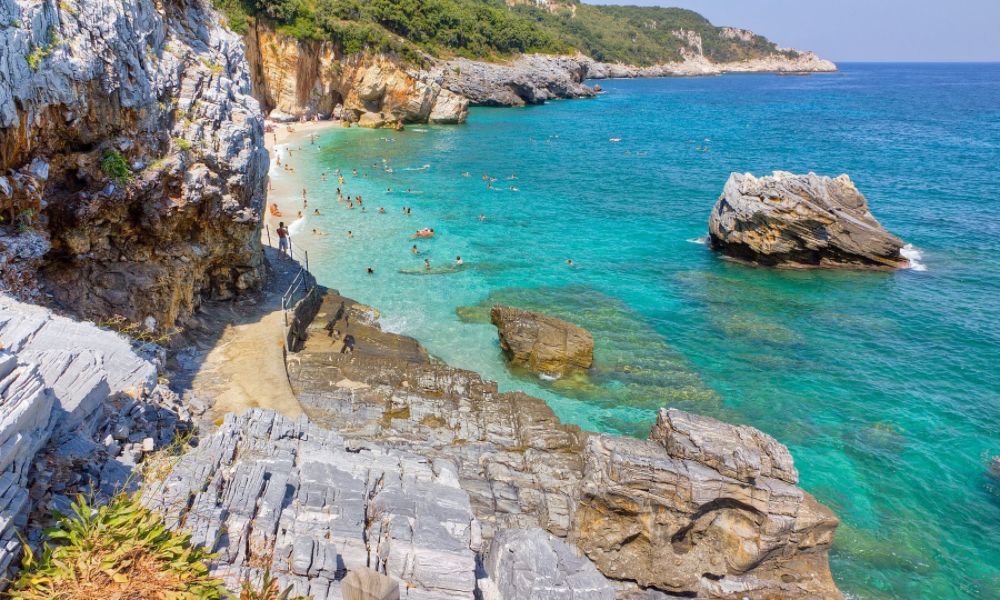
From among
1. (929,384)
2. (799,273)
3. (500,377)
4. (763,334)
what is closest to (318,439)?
(500,377)

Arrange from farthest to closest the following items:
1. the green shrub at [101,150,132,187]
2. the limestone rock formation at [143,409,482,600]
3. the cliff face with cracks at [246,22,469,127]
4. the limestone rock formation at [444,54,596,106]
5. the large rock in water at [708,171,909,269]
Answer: the limestone rock formation at [444,54,596,106], the cliff face with cracks at [246,22,469,127], the large rock in water at [708,171,909,269], the green shrub at [101,150,132,187], the limestone rock formation at [143,409,482,600]

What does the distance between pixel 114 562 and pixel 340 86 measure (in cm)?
8107

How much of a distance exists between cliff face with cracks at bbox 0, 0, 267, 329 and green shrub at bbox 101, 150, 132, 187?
0.09ft

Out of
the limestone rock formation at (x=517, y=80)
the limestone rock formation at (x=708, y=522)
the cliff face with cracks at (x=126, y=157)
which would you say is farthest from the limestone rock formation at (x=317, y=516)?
the limestone rock formation at (x=517, y=80)

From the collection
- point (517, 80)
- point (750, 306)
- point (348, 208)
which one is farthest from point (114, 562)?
point (517, 80)

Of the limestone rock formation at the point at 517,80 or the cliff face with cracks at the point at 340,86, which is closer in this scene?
the cliff face with cracks at the point at 340,86

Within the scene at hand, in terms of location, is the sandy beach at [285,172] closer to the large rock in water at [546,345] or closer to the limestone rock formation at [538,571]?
the large rock in water at [546,345]

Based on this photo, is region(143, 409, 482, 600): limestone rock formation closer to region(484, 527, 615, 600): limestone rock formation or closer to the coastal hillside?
region(484, 527, 615, 600): limestone rock formation

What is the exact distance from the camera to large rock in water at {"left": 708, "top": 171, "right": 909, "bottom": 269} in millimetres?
32562

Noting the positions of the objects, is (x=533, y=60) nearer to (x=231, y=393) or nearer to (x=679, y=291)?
(x=679, y=291)

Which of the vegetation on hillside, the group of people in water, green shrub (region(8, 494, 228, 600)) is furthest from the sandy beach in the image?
green shrub (region(8, 494, 228, 600))

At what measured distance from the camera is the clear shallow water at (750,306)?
17.0m

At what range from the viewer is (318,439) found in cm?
1035

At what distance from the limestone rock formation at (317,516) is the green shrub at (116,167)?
10042 mm
